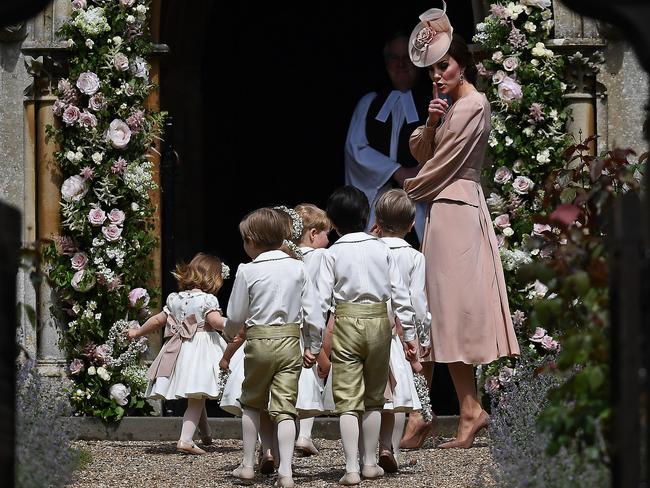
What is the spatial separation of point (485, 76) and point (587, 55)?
597 millimetres

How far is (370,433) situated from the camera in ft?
22.9

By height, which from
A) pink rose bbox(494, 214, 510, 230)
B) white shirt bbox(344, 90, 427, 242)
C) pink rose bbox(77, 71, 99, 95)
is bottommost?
pink rose bbox(494, 214, 510, 230)

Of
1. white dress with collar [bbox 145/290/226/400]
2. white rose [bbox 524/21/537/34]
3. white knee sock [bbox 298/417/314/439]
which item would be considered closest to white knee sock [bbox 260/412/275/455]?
white knee sock [bbox 298/417/314/439]

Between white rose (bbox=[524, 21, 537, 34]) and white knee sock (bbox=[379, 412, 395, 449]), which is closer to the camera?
white knee sock (bbox=[379, 412, 395, 449])

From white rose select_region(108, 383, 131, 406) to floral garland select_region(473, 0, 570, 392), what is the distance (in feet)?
7.43

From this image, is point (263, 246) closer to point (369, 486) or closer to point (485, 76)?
point (369, 486)

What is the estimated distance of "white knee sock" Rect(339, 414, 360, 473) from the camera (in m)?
6.78

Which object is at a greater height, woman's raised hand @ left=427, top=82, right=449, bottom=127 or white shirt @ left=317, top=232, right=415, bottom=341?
woman's raised hand @ left=427, top=82, right=449, bottom=127

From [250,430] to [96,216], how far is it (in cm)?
259

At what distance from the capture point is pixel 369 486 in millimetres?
6770

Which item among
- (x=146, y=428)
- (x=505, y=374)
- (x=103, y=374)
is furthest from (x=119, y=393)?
(x=505, y=374)

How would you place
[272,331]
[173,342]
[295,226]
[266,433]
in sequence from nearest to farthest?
[272,331]
[266,433]
[295,226]
[173,342]

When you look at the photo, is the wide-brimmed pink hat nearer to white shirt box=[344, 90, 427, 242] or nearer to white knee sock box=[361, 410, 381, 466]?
white shirt box=[344, 90, 427, 242]

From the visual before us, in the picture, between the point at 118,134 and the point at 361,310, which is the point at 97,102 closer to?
the point at 118,134
